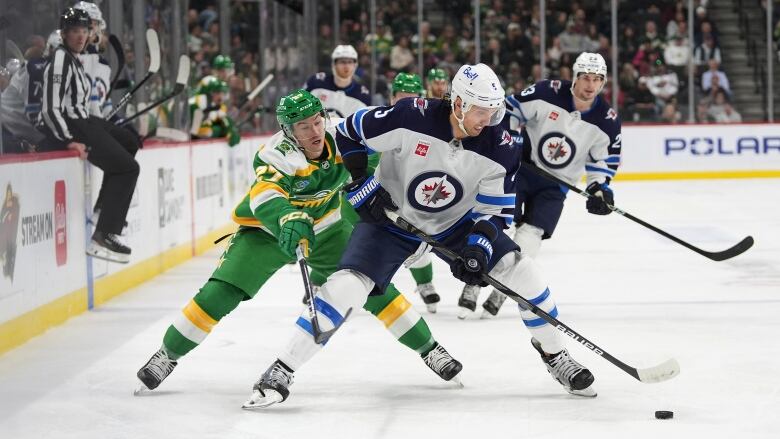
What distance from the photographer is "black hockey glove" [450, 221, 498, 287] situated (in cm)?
364

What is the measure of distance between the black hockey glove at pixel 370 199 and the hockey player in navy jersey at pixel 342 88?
4.08 metres

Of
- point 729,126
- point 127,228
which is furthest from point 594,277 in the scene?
point 729,126

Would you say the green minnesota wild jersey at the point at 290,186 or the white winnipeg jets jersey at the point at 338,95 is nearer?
the green minnesota wild jersey at the point at 290,186

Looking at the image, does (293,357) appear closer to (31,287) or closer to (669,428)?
(669,428)

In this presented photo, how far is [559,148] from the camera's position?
18.9 ft

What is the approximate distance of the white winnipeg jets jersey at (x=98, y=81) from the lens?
19.9ft

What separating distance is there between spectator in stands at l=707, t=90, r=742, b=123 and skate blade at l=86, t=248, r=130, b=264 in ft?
33.5

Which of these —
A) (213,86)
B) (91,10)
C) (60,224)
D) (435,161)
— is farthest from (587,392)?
(213,86)

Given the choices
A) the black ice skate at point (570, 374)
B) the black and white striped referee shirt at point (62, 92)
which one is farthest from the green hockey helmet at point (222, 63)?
the black ice skate at point (570, 374)

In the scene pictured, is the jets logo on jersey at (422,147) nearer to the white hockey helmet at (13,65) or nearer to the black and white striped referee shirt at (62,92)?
the white hockey helmet at (13,65)

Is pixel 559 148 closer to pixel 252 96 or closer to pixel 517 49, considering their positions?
pixel 252 96

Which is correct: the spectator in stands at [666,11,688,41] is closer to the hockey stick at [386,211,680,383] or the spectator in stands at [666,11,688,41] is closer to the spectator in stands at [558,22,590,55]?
the spectator in stands at [558,22,590,55]

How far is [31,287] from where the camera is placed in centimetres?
496

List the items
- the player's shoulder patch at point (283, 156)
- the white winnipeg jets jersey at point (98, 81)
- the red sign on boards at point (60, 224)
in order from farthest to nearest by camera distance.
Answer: the white winnipeg jets jersey at point (98, 81) → the red sign on boards at point (60, 224) → the player's shoulder patch at point (283, 156)
